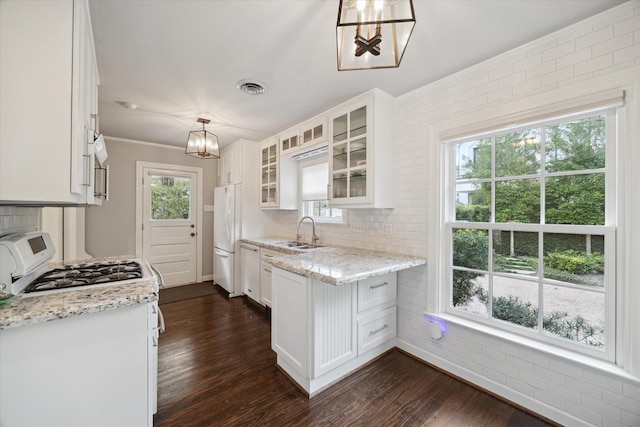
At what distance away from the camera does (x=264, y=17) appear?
1520 millimetres

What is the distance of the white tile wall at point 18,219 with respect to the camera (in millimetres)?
1438

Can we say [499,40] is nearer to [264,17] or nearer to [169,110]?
[264,17]

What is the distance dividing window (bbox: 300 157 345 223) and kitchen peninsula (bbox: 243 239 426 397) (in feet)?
3.60

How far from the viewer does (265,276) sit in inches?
131

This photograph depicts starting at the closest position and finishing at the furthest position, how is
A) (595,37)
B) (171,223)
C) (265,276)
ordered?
(595,37) < (265,276) < (171,223)

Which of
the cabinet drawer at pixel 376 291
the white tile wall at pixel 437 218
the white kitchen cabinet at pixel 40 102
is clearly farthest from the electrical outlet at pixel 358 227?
the white kitchen cabinet at pixel 40 102

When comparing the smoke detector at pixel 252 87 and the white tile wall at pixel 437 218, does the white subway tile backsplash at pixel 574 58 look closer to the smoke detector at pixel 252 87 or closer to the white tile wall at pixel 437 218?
the white tile wall at pixel 437 218

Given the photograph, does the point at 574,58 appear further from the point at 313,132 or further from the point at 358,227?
the point at 313,132

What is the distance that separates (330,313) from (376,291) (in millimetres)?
548

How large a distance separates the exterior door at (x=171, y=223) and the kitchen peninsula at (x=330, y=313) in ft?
10.4

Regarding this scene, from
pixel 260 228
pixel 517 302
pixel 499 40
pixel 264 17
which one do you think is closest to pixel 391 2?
pixel 264 17

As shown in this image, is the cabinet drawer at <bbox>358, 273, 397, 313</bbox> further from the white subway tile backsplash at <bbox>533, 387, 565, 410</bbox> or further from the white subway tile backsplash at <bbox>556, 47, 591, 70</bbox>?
the white subway tile backsplash at <bbox>556, 47, 591, 70</bbox>

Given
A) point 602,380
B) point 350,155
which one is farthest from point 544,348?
point 350,155

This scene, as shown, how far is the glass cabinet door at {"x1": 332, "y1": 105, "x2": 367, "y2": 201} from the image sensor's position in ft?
8.14
